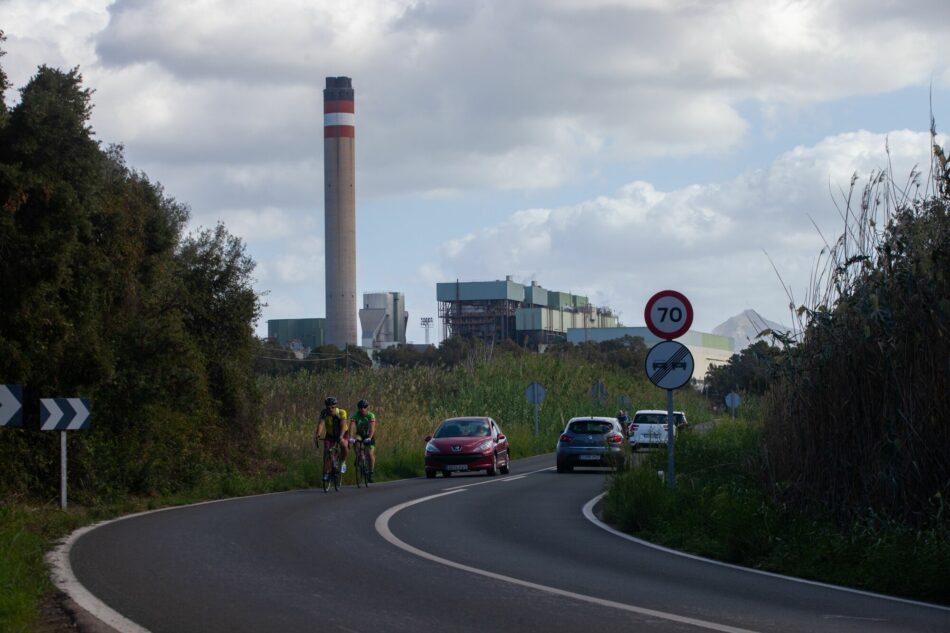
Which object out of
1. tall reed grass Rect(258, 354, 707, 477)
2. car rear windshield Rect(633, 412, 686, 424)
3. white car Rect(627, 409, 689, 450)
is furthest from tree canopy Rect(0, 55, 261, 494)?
car rear windshield Rect(633, 412, 686, 424)

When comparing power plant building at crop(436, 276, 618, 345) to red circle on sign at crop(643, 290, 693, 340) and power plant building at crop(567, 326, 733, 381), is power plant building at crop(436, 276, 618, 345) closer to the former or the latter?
power plant building at crop(567, 326, 733, 381)

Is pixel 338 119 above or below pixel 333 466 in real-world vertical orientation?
above

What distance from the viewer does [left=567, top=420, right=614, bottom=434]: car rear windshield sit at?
33875mm

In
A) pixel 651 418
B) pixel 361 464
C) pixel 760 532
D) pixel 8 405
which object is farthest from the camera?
pixel 651 418

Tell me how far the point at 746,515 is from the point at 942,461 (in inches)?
88.6

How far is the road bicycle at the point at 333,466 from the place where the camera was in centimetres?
2500

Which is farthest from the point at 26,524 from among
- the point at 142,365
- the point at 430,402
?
the point at 430,402

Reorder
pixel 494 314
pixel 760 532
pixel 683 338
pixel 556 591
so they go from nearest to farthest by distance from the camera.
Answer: pixel 556 591
pixel 760 532
pixel 494 314
pixel 683 338

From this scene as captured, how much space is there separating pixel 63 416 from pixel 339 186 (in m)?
101

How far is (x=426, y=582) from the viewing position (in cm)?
1109

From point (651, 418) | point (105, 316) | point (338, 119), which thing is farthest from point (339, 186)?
point (105, 316)

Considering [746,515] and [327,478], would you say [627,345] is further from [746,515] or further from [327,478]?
[746,515]

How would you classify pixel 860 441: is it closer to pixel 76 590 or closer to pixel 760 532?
pixel 760 532

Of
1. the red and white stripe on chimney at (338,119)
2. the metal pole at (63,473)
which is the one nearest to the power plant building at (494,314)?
the red and white stripe on chimney at (338,119)
